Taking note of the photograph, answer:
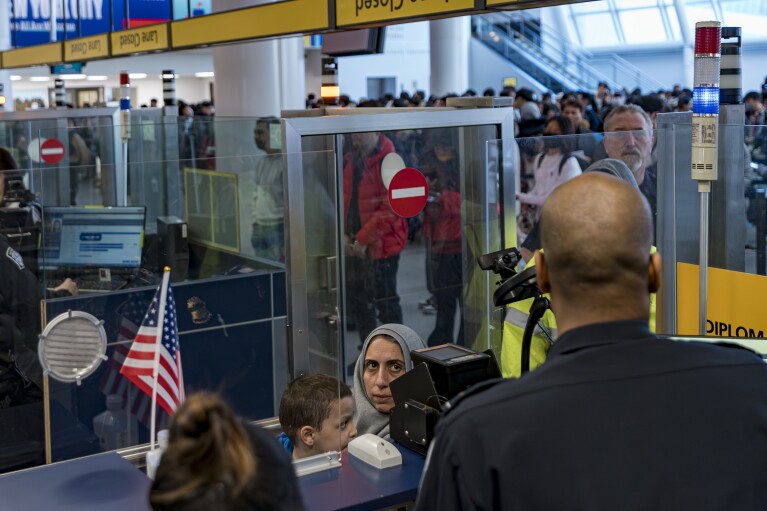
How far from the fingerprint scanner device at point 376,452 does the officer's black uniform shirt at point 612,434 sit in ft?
3.99

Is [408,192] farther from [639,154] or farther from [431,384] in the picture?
[431,384]

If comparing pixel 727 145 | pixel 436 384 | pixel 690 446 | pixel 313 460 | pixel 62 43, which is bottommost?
pixel 313 460

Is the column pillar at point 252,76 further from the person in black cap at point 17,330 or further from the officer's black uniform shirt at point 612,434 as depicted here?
the officer's black uniform shirt at point 612,434

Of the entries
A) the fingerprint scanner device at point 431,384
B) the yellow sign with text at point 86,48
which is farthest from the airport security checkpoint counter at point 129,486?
the yellow sign with text at point 86,48

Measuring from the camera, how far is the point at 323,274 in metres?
3.46

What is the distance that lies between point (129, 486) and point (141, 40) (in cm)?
658

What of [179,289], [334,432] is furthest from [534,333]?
[179,289]

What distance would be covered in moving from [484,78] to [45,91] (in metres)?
13.3

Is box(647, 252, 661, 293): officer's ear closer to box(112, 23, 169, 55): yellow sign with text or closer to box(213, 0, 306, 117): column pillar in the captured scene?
box(112, 23, 169, 55): yellow sign with text

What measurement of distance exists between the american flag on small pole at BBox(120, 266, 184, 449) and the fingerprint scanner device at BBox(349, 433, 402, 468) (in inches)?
24.2

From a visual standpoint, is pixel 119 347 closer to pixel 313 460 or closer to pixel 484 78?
pixel 313 460

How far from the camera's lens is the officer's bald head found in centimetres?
133

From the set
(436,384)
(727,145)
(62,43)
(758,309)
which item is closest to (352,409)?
(436,384)

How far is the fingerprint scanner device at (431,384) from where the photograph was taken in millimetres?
2389
